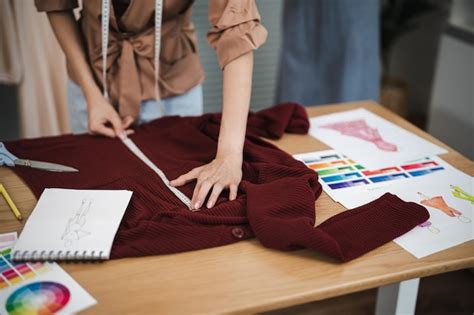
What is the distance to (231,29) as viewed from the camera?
1333 millimetres

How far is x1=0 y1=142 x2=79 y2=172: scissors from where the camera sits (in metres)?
1.31

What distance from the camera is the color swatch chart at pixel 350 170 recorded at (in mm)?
1328

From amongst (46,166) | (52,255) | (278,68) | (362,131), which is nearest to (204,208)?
(52,255)

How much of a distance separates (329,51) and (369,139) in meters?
1.01

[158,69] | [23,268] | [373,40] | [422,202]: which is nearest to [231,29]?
[158,69]

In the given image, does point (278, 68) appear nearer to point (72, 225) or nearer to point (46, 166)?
point (46, 166)

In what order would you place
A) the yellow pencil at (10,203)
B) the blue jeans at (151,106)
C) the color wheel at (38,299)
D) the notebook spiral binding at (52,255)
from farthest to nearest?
the blue jeans at (151,106), the yellow pencil at (10,203), the notebook spiral binding at (52,255), the color wheel at (38,299)

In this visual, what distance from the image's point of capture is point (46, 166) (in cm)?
131

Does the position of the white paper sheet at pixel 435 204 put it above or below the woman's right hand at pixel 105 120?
below

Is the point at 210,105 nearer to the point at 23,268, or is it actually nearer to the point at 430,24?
the point at 430,24

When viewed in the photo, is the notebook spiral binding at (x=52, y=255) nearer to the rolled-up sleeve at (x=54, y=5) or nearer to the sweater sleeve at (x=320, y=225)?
the sweater sleeve at (x=320, y=225)

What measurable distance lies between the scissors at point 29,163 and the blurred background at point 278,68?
→ 101 centimetres

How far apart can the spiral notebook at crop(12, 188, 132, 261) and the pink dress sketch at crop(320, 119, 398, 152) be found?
27.9 inches

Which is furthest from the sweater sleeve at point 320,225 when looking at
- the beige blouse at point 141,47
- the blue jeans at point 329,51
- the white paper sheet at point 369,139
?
the blue jeans at point 329,51
